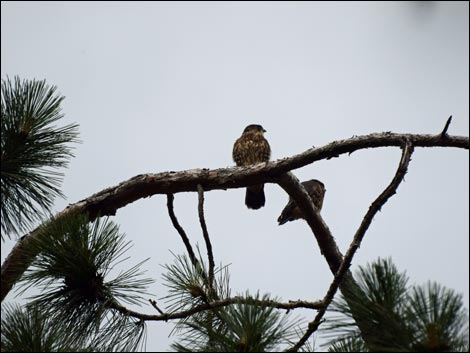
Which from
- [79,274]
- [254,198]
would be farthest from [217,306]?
[254,198]

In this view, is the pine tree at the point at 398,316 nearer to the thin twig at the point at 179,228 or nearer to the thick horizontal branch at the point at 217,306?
the thick horizontal branch at the point at 217,306

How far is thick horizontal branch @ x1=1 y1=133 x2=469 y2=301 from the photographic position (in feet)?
11.8

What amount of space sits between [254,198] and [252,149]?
59cm

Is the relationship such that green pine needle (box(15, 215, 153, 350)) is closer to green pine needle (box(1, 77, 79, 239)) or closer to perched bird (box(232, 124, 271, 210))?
green pine needle (box(1, 77, 79, 239))

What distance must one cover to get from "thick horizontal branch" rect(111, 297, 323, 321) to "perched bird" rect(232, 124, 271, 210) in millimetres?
3547

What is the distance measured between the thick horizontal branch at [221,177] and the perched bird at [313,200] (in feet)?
8.76

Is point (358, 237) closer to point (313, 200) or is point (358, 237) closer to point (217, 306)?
point (217, 306)

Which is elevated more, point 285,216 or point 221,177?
point 285,216

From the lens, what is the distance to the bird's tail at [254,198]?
22.6 feet

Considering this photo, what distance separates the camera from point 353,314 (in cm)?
223

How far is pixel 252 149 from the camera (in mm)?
6504

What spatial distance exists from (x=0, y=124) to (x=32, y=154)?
7.3 inches

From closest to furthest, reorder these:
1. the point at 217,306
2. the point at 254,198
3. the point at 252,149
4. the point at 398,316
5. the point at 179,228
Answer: the point at 398,316
the point at 217,306
the point at 179,228
the point at 252,149
the point at 254,198

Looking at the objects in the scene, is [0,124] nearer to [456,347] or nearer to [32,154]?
[32,154]
